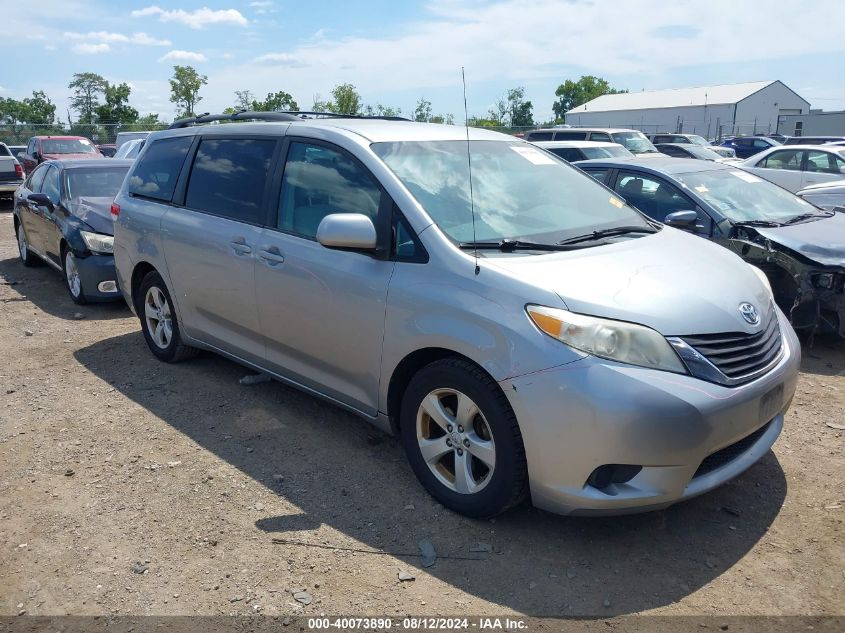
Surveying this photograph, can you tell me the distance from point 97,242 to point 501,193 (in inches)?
218

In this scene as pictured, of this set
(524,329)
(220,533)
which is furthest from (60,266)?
(524,329)

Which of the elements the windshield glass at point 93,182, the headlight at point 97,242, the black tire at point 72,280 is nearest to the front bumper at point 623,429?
the headlight at point 97,242

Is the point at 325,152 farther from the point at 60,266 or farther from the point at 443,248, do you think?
the point at 60,266

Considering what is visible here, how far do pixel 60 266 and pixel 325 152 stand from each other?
572 centimetres

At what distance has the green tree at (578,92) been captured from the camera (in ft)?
345

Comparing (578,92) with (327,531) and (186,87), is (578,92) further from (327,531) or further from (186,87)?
(327,531)

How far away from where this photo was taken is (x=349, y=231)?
3596 mm

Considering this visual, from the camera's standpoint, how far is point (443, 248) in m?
3.49

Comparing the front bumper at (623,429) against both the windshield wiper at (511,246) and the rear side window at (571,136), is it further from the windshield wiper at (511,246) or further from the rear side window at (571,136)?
the rear side window at (571,136)

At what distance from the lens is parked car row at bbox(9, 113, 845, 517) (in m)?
2.99

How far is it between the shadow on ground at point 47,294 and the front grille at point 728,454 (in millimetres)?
6288

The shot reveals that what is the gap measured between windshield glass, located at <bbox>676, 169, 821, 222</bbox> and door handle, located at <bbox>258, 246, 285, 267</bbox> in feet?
13.6

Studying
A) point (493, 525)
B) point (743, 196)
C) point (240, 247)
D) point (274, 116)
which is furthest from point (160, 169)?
point (743, 196)

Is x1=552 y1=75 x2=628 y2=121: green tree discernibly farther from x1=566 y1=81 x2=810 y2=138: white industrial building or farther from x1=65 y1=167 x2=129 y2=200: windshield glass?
x1=65 y1=167 x2=129 y2=200: windshield glass
